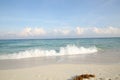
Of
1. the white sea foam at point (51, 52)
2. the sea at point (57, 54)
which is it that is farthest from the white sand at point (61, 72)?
the white sea foam at point (51, 52)

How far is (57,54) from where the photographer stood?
407 cm

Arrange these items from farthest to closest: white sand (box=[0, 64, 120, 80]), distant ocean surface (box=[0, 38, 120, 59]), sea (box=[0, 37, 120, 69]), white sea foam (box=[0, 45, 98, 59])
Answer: distant ocean surface (box=[0, 38, 120, 59]) < white sea foam (box=[0, 45, 98, 59]) < sea (box=[0, 37, 120, 69]) < white sand (box=[0, 64, 120, 80])

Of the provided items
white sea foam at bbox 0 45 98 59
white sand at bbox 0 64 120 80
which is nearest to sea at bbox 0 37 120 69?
white sea foam at bbox 0 45 98 59

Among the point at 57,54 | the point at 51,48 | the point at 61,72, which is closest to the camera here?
the point at 61,72

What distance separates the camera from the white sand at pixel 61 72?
109 inches

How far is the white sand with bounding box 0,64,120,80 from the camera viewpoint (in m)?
2.77

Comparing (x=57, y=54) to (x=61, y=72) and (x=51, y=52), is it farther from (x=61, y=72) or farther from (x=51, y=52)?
(x=61, y=72)

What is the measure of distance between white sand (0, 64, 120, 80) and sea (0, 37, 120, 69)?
0.76 feet

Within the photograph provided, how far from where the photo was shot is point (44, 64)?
331 centimetres

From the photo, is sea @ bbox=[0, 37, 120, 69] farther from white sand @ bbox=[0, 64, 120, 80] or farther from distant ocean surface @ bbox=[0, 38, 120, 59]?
white sand @ bbox=[0, 64, 120, 80]

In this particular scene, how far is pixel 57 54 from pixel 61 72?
1151 millimetres

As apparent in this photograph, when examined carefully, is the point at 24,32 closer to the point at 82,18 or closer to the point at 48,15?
the point at 48,15

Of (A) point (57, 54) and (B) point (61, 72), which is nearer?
(B) point (61, 72)

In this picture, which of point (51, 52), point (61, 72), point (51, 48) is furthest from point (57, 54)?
point (61, 72)
